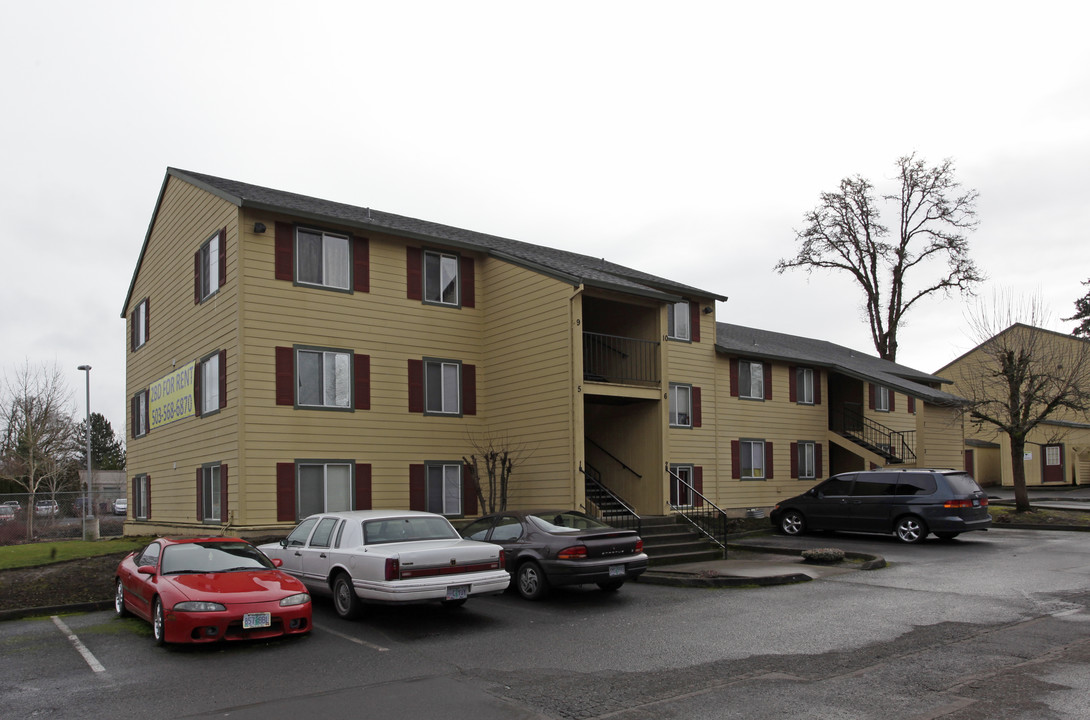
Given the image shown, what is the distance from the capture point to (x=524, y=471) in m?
19.4

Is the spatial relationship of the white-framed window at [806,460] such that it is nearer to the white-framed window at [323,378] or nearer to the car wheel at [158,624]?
the white-framed window at [323,378]

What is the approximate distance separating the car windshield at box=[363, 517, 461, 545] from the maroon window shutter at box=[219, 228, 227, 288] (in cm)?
871

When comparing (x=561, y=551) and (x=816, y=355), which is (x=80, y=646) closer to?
(x=561, y=551)

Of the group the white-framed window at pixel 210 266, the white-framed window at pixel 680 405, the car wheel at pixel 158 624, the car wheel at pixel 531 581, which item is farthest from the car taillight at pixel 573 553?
the white-framed window at pixel 680 405

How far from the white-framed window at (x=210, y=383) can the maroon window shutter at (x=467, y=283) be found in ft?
19.4

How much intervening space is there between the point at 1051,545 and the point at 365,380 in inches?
630

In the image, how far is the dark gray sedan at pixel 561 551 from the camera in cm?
1287

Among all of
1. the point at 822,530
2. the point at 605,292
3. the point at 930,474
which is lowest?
the point at 822,530

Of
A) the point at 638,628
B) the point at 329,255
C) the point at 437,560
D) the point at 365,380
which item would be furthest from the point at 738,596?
the point at 329,255

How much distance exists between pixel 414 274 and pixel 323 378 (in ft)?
11.2

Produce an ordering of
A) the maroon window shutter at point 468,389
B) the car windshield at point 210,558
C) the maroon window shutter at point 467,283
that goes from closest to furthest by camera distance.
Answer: the car windshield at point 210,558
the maroon window shutter at point 468,389
the maroon window shutter at point 467,283

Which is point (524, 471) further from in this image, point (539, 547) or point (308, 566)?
point (308, 566)

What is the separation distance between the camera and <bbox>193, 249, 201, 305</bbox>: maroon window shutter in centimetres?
1967

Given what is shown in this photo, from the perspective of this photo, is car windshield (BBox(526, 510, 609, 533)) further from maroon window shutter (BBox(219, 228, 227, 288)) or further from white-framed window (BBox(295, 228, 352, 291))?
maroon window shutter (BBox(219, 228, 227, 288))
